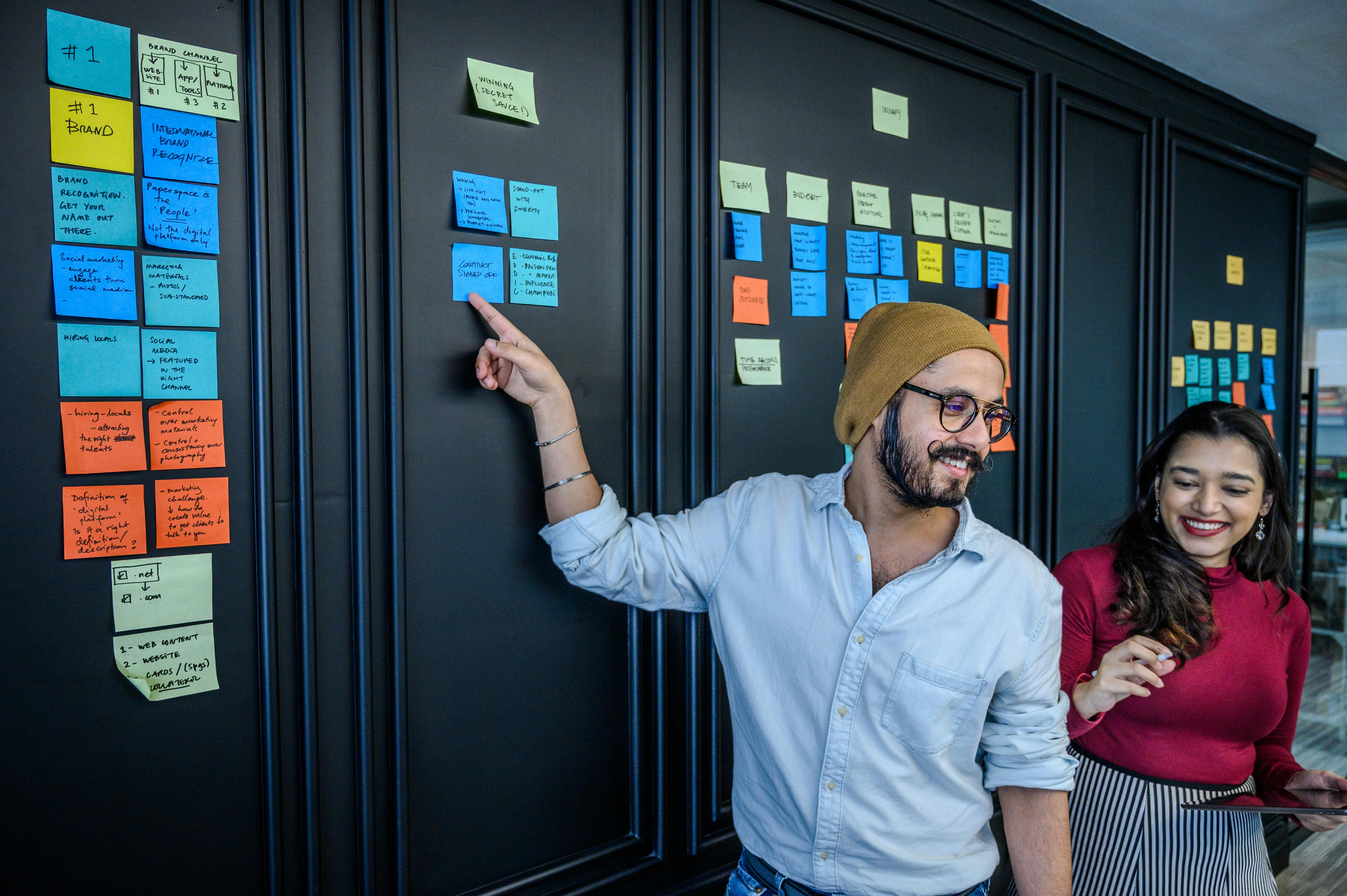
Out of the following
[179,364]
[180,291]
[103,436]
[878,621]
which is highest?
[180,291]

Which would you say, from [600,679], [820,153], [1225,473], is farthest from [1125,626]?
[820,153]

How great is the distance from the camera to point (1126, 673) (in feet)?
4.96

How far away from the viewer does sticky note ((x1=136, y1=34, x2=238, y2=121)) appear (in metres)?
1.15

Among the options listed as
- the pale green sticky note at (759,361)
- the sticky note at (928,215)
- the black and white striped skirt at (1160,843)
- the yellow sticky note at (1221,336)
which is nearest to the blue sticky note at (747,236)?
the pale green sticky note at (759,361)

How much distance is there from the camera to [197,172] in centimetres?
119

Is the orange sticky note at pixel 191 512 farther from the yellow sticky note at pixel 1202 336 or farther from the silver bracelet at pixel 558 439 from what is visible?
the yellow sticky note at pixel 1202 336

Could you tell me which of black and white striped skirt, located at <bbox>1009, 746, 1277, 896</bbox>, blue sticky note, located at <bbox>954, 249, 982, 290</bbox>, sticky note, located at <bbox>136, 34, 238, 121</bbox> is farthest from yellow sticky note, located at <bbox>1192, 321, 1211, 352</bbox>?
sticky note, located at <bbox>136, 34, 238, 121</bbox>

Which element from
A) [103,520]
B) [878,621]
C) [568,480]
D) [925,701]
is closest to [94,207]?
[103,520]

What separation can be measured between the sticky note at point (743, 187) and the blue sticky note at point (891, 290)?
0.37 meters

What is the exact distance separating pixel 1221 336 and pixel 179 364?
3326mm

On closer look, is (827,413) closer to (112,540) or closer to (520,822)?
(520,822)

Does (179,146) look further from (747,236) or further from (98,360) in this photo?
(747,236)

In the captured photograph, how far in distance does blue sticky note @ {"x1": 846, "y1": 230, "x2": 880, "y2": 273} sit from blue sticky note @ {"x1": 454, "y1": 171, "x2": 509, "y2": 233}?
855mm

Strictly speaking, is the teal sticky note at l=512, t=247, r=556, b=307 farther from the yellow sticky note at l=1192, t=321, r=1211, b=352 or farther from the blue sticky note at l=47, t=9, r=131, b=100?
the yellow sticky note at l=1192, t=321, r=1211, b=352
